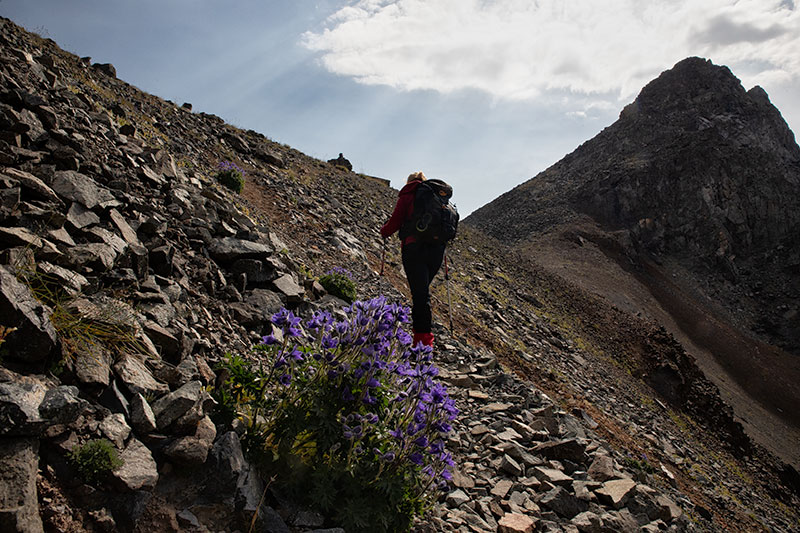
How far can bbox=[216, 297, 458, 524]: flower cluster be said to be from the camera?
10.8 ft

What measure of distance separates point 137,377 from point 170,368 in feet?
1.02

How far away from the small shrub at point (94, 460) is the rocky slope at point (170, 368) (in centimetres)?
5

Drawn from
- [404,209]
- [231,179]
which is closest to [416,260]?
[404,209]

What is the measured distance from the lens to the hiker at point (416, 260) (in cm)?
680

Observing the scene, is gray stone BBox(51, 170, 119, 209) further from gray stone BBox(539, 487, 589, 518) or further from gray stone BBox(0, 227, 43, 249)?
gray stone BBox(539, 487, 589, 518)

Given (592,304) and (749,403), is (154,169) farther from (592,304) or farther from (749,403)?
(749,403)

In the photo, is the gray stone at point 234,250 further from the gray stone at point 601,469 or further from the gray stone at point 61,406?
the gray stone at point 601,469

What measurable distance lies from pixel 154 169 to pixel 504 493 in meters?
7.31

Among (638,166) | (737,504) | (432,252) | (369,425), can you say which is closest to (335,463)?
(369,425)

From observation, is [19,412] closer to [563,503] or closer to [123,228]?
[123,228]

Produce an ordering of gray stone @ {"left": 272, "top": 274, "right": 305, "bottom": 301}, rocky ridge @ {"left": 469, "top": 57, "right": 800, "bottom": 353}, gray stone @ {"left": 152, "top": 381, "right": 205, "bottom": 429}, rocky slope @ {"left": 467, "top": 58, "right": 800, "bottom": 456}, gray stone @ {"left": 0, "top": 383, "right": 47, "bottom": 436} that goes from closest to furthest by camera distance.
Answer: gray stone @ {"left": 0, "top": 383, "right": 47, "bottom": 436}, gray stone @ {"left": 152, "top": 381, "right": 205, "bottom": 429}, gray stone @ {"left": 272, "top": 274, "right": 305, "bottom": 301}, rocky slope @ {"left": 467, "top": 58, "right": 800, "bottom": 456}, rocky ridge @ {"left": 469, "top": 57, "right": 800, "bottom": 353}

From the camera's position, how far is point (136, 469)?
9.10ft

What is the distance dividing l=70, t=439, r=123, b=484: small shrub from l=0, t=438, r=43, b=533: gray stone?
21 centimetres

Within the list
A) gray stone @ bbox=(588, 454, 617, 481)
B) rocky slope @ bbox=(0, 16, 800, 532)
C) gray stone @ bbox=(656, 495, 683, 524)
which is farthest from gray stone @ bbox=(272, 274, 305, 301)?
gray stone @ bbox=(656, 495, 683, 524)
